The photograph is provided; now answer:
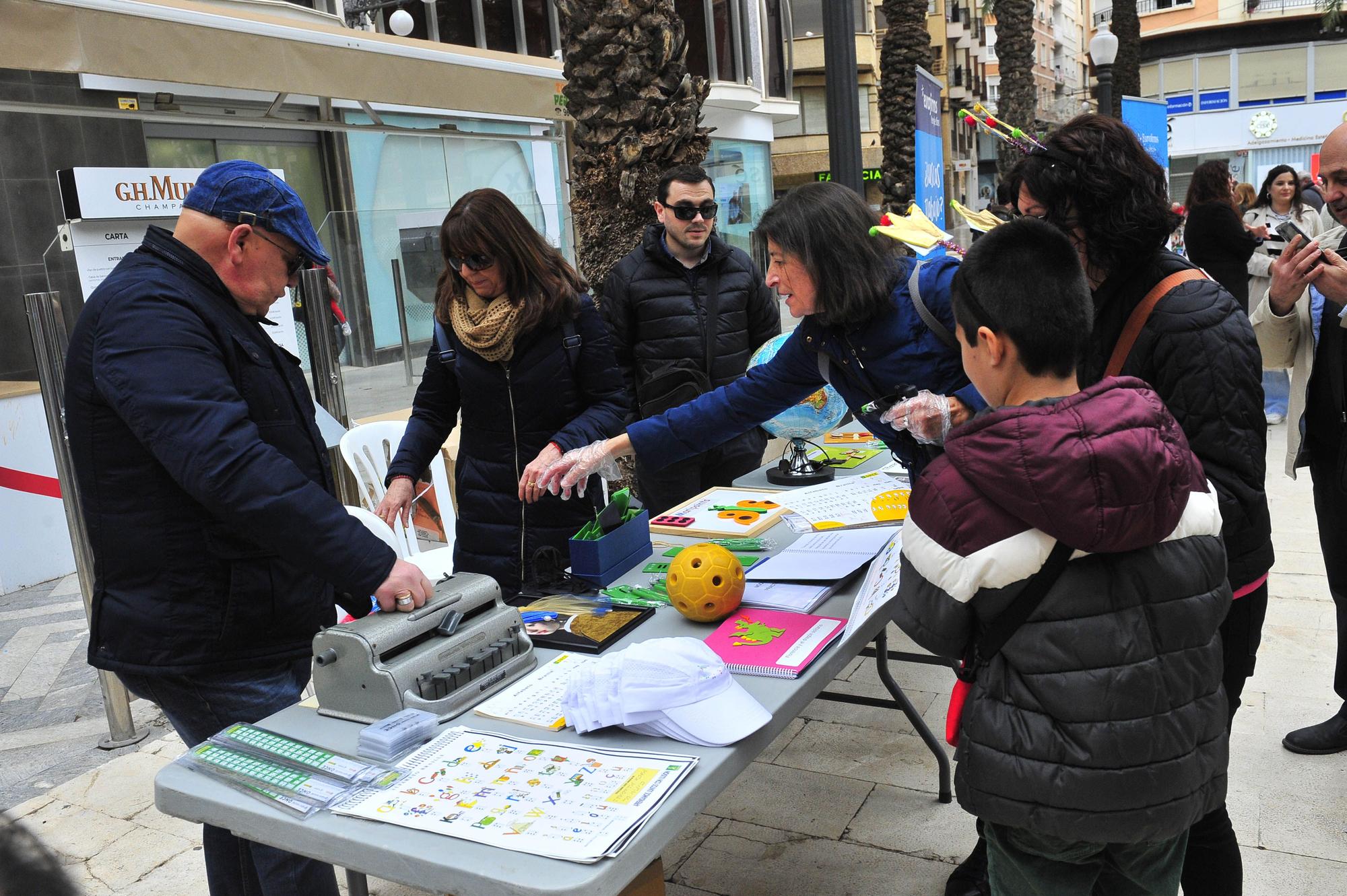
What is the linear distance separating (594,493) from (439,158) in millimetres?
10105

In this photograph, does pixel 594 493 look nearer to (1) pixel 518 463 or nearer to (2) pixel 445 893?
(1) pixel 518 463

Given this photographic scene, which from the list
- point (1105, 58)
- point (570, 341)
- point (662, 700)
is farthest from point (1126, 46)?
point (662, 700)

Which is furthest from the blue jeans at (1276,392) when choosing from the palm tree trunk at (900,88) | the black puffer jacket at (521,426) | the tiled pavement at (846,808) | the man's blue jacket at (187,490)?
the man's blue jacket at (187,490)

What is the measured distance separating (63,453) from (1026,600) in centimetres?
385

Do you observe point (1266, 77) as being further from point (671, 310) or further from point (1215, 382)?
point (1215, 382)

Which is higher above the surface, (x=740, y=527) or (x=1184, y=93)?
(x=1184, y=93)

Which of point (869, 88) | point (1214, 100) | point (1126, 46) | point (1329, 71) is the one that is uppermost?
point (869, 88)

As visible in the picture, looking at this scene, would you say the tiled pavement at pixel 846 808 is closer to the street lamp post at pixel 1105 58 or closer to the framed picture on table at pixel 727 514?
the framed picture on table at pixel 727 514

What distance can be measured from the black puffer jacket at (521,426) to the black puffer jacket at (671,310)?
117cm

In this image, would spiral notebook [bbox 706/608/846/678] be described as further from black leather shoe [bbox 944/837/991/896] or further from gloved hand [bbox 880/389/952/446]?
black leather shoe [bbox 944/837/991/896]

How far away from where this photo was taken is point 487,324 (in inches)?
116

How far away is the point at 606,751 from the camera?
1749 millimetres

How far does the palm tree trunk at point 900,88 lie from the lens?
475 inches

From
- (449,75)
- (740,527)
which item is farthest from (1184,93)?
(740,527)
